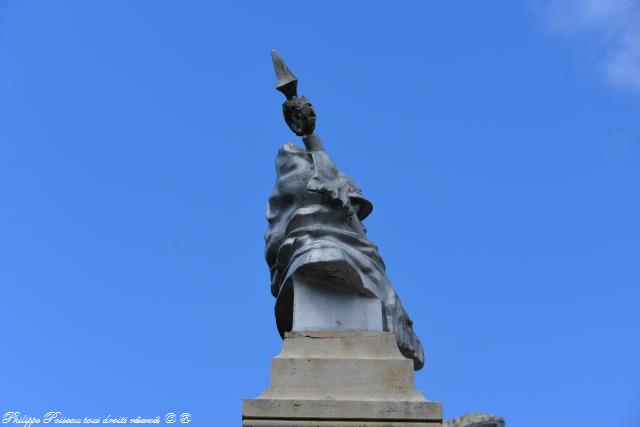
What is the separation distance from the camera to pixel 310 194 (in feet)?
32.0

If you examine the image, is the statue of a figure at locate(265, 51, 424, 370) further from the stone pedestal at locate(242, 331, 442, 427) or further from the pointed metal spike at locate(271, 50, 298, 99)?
the stone pedestal at locate(242, 331, 442, 427)

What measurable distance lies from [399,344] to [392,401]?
121 cm

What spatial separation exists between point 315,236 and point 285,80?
1757 mm

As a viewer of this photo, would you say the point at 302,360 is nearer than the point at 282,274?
Yes

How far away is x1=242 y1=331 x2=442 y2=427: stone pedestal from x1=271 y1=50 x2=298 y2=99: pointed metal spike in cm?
264

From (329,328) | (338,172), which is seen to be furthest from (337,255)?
(338,172)

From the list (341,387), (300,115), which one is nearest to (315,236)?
(300,115)

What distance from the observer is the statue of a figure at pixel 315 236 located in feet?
30.4

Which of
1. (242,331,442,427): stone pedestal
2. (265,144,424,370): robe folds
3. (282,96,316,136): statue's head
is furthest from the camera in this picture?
(282,96,316,136): statue's head

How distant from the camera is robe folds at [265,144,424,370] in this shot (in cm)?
924

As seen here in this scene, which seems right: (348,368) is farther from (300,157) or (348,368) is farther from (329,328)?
(300,157)

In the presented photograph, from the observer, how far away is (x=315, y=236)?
952 cm

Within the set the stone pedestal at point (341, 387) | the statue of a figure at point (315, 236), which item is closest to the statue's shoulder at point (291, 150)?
the statue of a figure at point (315, 236)

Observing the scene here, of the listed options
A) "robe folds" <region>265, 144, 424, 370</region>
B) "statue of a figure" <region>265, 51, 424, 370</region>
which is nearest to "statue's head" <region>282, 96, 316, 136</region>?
"statue of a figure" <region>265, 51, 424, 370</region>
